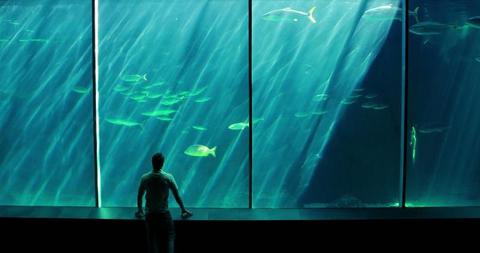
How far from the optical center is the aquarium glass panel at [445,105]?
15.3 metres

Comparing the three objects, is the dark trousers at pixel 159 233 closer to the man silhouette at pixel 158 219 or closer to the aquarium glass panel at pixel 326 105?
the man silhouette at pixel 158 219

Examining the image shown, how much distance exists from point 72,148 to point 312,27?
19749 mm

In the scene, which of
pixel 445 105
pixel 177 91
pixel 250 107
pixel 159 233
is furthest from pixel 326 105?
pixel 159 233

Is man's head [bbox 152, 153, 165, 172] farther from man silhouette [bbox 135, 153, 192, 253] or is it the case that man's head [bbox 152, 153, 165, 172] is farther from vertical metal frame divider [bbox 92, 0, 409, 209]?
vertical metal frame divider [bbox 92, 0, 409, 209]

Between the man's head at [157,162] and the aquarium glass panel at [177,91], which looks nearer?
the man's head at [157,162]

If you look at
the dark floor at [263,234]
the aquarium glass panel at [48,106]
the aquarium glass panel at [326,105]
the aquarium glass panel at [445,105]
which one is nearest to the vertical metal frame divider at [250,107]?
the dark floor at [263,234]

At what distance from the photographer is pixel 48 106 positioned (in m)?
33.5

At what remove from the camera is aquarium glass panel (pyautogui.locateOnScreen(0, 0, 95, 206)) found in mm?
24417

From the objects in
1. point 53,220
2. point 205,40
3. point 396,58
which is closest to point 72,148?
point 205,40

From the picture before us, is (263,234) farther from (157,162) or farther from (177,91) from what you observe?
(177,91)

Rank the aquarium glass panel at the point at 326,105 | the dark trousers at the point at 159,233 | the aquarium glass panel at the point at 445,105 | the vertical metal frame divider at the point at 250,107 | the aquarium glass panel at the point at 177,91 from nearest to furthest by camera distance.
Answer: the dark trousers at the point at 159,233, the vertical metal frame divider at the point at 250,107, the aquarium glass panel at the point at 445,105, the aquarium glass panel at the point at 326,105, the aquarium glass panel at the point at 177,91

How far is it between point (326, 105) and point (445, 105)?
244 inches

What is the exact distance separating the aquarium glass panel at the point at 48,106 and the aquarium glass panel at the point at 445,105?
1598cm

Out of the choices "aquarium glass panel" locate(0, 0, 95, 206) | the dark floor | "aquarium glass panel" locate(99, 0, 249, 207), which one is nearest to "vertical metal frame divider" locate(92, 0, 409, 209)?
the dark floor
